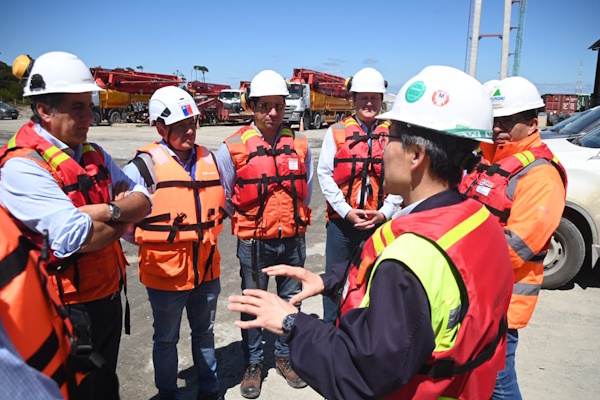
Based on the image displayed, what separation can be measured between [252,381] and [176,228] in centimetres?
142

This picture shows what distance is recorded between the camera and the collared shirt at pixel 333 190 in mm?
3727

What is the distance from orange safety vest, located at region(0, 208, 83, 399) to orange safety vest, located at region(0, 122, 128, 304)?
45.2 inches

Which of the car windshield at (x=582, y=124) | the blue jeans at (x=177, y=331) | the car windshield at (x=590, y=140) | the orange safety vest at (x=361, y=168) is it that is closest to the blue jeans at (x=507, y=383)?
the orange safety vest at (x=361, y=168)

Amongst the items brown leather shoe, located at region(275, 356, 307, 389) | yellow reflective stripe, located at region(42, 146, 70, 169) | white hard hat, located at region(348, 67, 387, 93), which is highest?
white hard hat, located at region(348, 67, 387, 93)

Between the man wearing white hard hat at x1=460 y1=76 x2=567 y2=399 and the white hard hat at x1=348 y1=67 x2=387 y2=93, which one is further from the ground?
the white hard hat at x1=348 y1=67 x2=387 y2=93

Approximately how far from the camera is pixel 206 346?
3.13 metres

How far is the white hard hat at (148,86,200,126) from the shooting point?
292 centimetres

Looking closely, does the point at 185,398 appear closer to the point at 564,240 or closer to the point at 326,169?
the point at 326,169

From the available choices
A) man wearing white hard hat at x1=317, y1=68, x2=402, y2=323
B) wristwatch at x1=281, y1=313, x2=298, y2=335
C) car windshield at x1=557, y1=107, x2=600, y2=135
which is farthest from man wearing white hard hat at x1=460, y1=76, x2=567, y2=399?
car windshield at x1=557, y1=107, x2=600, y2=135

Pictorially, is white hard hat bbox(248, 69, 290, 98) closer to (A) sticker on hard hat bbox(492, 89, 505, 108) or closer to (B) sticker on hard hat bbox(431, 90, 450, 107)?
(A) sticker on hard hat bbox(492, 89, 505, 108)

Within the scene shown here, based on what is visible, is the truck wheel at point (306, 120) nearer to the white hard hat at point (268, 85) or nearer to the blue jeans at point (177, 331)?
the white hard hat at point (268, 85)

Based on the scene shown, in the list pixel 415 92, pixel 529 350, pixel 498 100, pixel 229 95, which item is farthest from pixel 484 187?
pixel 229 95

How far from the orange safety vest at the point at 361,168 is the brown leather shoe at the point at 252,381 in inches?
58.3

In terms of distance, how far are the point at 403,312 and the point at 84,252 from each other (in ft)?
5.56
